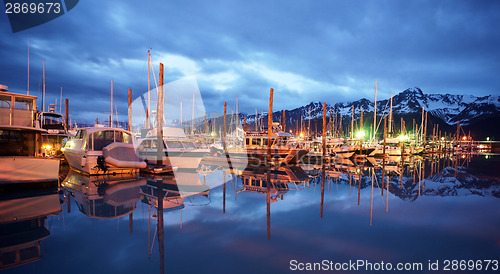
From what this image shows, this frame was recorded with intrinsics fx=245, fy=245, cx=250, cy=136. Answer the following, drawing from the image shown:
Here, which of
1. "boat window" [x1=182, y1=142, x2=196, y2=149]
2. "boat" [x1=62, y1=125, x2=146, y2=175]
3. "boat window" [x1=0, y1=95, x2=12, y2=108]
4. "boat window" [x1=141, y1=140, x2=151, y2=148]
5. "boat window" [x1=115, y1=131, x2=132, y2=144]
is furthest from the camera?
"boat window" [x1=141, y1=140, x2=151, y2=148]

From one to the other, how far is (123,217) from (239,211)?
160 inches

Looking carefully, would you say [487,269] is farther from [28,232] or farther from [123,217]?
[28,232]

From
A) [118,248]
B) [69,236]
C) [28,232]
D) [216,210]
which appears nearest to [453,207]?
[216,210]

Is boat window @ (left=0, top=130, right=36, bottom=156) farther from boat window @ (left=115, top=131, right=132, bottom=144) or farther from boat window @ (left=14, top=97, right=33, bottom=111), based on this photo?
boat window @ (left=115, top=131, right=132, bottom=144)

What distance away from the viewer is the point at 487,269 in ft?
17.0

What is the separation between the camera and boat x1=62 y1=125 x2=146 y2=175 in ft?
52.3

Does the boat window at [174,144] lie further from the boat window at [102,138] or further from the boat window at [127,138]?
the boat window at [102,138]

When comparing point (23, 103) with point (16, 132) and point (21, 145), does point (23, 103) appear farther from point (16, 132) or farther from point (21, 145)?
point (21, 145)

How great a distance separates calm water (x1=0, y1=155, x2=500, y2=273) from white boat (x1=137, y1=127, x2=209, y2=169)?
17.7 ft

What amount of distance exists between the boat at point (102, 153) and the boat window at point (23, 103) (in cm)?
404

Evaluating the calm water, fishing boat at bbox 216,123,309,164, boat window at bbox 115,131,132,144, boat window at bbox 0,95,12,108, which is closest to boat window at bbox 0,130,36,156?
boat window at bbox 0,95,12,108

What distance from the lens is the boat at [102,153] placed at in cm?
1593

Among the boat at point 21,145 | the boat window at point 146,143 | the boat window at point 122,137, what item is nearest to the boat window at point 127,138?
the boat window at point 122,137

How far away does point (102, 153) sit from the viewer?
16.2 m
